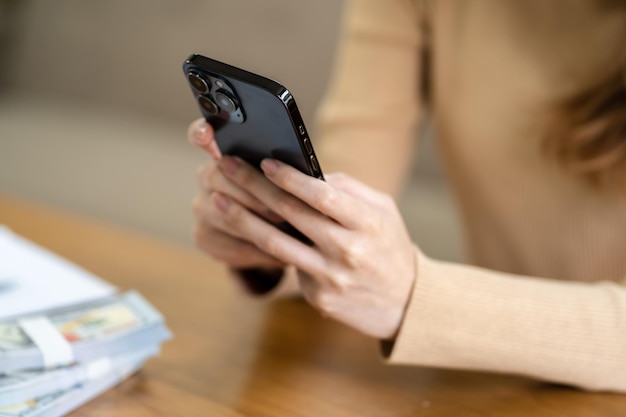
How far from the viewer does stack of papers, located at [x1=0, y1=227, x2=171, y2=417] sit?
521mm

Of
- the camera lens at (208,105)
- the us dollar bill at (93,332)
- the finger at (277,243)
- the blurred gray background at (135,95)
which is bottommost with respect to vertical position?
the blurred gray background at (135,95)

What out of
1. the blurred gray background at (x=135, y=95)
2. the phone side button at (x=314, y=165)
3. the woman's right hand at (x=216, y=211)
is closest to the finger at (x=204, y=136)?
the woman's right hand at (x=216, y=211)

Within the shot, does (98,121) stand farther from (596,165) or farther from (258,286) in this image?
(596,165)

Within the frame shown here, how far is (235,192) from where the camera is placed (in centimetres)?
60

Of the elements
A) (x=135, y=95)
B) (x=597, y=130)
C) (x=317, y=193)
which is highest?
(x=317, y=193)

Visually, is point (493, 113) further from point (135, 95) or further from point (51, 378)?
point (135, 95)

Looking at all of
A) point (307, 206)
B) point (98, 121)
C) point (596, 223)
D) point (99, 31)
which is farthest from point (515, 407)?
point (99, 31)

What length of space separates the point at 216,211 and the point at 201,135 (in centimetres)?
7

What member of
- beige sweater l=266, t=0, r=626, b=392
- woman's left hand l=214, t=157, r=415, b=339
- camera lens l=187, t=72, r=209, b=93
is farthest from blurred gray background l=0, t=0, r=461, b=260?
camera lens l=187, t=72, r=209, b=93

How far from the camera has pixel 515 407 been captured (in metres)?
0.59

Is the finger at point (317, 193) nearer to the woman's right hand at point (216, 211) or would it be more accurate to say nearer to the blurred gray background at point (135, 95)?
the woman's right hand at point (216, 211)

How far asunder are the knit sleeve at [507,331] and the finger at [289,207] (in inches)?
3.8

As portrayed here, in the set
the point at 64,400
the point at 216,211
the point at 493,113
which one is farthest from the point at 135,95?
the point at 64,400

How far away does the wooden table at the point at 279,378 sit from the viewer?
57 centimetres
